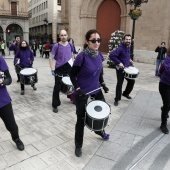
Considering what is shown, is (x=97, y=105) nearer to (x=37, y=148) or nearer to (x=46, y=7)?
(x=37, y=148)

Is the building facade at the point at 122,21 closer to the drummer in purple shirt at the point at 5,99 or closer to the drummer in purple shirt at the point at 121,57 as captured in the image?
the drummer in purple shirt at the point at 121,57

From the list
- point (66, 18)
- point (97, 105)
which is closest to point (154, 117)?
point (97, 105)

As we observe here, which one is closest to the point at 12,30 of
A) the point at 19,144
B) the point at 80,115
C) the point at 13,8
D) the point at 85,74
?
the point at 13,8

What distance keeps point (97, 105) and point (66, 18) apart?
2035 cm

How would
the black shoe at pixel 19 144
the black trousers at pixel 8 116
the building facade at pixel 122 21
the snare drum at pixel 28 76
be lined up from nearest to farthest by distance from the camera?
the black trousers at pixel 8 116
the black shoe at pixel 19 144
the snare drum at pixel 28 76
the building facade at pixel 122 21

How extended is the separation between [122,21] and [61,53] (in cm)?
1369

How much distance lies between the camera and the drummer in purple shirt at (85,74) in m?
3.13

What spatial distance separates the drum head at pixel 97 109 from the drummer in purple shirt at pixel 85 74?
0.11 meters

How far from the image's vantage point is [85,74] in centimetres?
323

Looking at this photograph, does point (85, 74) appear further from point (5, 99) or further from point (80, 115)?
point (5, 99)

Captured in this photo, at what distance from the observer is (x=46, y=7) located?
5753 centimetres

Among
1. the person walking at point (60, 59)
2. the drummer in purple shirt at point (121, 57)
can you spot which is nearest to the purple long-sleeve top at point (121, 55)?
the drummer in purple shirt at point (121, 57)

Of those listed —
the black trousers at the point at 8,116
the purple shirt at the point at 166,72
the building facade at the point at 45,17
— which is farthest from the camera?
the building facade at the point at 45,17

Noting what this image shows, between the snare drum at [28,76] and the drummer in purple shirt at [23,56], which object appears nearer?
the snare drum at [28,76]
